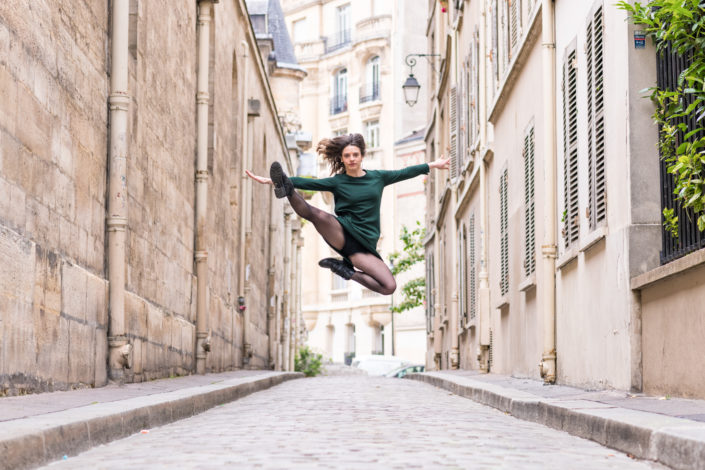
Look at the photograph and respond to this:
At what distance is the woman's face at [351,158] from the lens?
354 inches

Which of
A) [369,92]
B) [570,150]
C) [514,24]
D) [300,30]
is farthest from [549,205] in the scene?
[300,30]

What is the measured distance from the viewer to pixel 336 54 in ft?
201

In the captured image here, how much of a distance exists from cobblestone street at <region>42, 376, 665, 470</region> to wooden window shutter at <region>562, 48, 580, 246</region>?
282cm

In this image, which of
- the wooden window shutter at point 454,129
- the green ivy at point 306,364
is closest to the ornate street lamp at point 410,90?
the wooden window shutter at point 454,129

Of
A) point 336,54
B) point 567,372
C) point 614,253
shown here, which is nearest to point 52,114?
point 614,253

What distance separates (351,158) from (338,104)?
5297 cm

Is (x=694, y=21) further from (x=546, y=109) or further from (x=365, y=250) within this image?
(x=546, y=109)

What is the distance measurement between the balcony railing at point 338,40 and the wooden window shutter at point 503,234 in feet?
148

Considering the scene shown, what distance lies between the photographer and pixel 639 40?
860 centimetres

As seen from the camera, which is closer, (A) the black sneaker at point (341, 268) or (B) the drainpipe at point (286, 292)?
(A) the black sneaker at point (341, 268)

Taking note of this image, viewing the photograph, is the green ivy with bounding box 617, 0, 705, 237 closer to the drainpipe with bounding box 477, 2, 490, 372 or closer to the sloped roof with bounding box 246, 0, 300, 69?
the drainpipe with bounding box 477, 2, 490, 372

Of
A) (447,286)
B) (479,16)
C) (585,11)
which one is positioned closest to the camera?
(585,11)

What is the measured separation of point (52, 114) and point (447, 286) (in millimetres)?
21290

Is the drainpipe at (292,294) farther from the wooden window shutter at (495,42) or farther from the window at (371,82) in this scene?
the window at (371,82)
